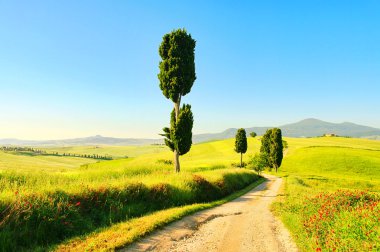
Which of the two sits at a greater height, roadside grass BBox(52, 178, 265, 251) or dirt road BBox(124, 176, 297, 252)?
roadside grass BBox(52, 178, 265, 251)

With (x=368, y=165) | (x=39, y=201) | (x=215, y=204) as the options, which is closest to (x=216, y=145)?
(x=368, y=165)

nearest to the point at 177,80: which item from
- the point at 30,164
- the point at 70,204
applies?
the point at 70,204

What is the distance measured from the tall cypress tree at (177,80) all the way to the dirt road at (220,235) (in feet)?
54.8

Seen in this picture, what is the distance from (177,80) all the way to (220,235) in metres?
24.6

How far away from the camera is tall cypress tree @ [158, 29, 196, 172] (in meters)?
33.0

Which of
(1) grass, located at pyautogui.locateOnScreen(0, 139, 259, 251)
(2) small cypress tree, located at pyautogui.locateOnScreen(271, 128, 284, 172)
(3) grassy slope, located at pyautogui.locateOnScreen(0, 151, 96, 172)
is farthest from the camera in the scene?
(2) small cypress tree, located at pyautogui.locateOnScreen(271, 128, 284, 172)

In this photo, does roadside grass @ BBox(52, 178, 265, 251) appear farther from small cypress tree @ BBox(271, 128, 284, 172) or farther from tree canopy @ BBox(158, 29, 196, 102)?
small cypress tree @ BBox(271, 128, 284, 172)

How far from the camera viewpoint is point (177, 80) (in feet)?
113

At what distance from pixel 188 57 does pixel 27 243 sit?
95.0ft

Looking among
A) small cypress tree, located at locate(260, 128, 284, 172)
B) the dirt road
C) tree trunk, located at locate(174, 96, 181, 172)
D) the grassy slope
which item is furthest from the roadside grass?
small cypress tree, located at locate(260, 128, 284, 172)

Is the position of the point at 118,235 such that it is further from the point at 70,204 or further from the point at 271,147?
the point at 271,147

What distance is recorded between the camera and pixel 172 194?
62.2 ft

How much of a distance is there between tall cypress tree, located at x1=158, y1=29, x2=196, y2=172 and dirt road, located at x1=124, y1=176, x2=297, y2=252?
16.7 meters

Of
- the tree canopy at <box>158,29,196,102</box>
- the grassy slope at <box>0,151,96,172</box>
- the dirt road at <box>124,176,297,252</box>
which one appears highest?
the tree canopy at <box>158,29,196,102</box>
